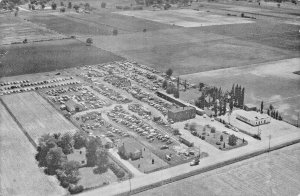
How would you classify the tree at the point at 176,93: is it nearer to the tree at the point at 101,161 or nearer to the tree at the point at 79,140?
the tree at the point at 79,140

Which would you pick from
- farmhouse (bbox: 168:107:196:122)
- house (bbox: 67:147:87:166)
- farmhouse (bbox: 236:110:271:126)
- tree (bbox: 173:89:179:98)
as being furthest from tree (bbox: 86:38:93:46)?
house (bbox: 67:147:87:166)

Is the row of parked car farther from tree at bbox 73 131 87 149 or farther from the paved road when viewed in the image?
tree at bbox 73 131 87 149

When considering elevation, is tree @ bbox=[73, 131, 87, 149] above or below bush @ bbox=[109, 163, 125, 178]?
above

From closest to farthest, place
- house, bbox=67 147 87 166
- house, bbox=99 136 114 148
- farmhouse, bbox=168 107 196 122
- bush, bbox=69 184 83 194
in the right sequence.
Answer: bush, bbox=69 184 83 194 < house, bbox=67 147 87 166 < house, bbox=99 136 114 148 < farmhouse, bbox=168 107 196 122

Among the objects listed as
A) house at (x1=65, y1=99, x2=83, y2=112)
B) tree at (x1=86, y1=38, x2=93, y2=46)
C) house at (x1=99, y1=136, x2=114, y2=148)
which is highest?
tree at (x1=86, y1=38, x2=93, y2=46)

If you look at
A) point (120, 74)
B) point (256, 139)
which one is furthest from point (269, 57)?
point (256, 139)

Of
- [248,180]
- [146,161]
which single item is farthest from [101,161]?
[248,180]
